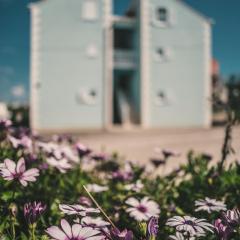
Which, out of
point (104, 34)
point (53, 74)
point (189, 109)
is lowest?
point (189, 109)

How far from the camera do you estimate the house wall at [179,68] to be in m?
22.5

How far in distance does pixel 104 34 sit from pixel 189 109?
21.8 ft

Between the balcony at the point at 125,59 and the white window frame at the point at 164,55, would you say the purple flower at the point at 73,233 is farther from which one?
the white window frame at the point at 164,55

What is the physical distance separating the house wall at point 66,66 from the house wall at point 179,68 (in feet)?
10.3

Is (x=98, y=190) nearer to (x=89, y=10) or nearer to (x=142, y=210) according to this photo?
(x=142, y=210)

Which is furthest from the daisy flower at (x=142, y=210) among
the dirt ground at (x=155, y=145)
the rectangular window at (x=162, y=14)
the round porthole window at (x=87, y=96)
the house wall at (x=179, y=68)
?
the rectangular window at (x=162, y=14)

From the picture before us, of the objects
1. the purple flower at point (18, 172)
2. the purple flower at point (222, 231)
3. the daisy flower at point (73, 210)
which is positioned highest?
the purple flower at point (18, 172)

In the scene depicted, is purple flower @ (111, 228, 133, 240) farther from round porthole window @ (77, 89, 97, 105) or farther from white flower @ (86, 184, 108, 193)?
round porthole window @ (77, 89, 97, 105)

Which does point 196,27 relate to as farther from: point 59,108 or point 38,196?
point 38,196

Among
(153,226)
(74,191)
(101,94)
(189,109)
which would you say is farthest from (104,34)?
(153,226)

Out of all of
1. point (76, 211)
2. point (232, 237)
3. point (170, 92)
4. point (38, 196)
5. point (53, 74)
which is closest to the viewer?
point (76, 211)

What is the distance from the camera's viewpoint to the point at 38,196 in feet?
6.76

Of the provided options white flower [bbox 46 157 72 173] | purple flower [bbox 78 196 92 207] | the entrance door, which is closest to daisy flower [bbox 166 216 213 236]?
purple flower [bbox 78 196 92 207]

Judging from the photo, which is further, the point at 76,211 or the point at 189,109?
the point at 189,109
